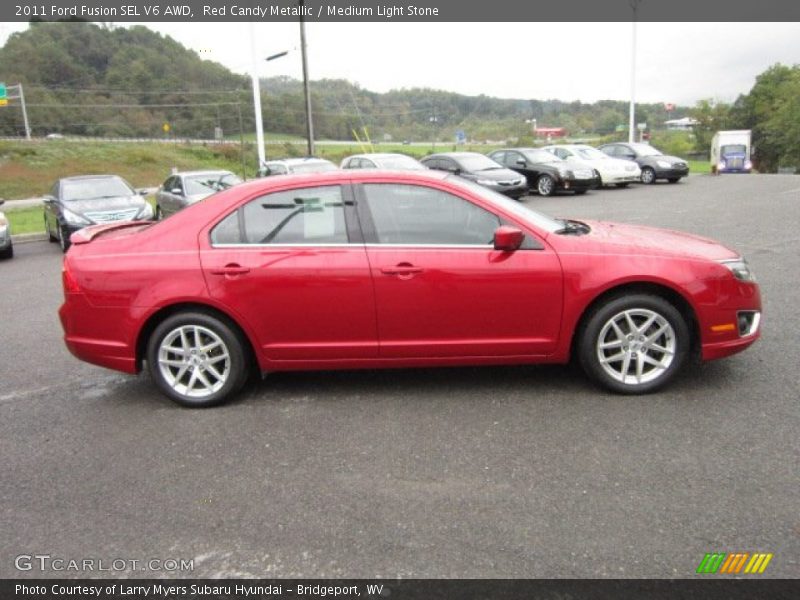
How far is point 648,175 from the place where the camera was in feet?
77.2

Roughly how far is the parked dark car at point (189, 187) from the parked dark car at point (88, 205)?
2.68 feet

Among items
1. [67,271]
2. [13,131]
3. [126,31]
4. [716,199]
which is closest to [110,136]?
[13,131]

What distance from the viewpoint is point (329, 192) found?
14.4 ft

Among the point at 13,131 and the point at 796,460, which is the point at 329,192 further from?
the point at 13,131

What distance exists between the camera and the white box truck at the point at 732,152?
35.4 meters

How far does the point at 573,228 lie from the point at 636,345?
3.29 ft

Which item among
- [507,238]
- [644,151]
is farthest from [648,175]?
[507,238]

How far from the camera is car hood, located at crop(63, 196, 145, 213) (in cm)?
1262

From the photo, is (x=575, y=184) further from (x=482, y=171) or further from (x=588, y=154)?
(x=588, y=154)

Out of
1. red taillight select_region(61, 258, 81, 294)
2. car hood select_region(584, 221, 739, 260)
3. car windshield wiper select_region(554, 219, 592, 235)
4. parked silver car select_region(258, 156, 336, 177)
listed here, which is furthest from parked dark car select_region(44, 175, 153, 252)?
car hood select_region(584, 221, 739, 260)

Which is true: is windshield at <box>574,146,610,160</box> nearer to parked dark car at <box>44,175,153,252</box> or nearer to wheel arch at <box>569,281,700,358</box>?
parked dark car at <box>44,175,153,252</box>

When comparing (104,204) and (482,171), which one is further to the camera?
(482,171)

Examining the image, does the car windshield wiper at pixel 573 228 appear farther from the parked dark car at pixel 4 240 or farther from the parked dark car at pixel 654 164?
the parked dark car at pixel 654 164

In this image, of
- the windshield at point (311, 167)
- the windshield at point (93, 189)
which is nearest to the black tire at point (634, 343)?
the windshield at point (93, 189)
